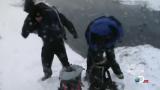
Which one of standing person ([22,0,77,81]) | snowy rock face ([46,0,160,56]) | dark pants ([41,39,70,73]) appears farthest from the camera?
snowy rock face ([46,0,160,56])

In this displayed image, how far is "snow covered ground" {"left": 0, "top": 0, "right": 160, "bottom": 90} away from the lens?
8.68 metres

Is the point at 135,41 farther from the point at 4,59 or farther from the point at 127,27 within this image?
the point at 4,59

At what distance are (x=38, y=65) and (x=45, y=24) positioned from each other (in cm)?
255

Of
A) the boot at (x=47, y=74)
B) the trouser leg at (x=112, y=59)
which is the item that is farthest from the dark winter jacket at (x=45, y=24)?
the trouser leg at (x=112, y=59)

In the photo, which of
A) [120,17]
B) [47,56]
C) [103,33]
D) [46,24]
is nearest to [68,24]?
[46,24]

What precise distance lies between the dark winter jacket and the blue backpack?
2.79 feet

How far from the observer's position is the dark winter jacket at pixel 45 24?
8.15 meters

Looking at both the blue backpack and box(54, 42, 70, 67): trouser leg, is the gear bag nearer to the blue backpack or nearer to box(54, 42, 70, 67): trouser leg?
the blue backpack

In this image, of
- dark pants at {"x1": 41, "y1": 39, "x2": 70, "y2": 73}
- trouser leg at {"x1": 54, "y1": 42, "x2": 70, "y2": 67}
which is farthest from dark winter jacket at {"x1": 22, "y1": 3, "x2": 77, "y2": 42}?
trouser leg at {"x1": 54, "y1": 42, "x2": 70, "y2": 67}

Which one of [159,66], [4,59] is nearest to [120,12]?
[4,59]

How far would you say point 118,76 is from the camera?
330 inches

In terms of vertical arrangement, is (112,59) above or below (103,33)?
below

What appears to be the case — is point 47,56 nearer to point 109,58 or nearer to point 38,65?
point 109,58

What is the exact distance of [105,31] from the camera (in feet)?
24.6
